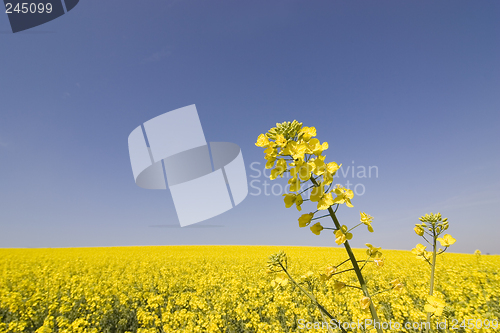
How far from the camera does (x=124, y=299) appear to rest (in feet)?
23.6

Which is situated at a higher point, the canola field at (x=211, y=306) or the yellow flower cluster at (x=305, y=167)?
the yellow flower cluster at (x=305, y=167)

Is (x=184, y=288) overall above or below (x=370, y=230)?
below

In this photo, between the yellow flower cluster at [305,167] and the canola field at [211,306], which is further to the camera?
the canola field at [211,306]

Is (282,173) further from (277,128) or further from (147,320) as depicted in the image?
(147,320)

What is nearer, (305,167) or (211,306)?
(305,167)

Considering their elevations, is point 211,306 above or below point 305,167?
below

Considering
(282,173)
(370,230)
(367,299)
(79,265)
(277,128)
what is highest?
(277,128)

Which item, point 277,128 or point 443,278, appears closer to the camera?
point 277,128

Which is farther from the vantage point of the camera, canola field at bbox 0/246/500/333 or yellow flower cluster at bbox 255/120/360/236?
canola field at bbox 0/246/500/333

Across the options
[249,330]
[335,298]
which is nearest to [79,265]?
[249,330]

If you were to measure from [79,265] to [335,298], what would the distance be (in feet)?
50.4

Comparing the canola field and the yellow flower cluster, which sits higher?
the yellow flower cluster

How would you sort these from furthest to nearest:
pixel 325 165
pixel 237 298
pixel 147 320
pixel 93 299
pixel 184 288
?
pixel 184 288
pixel 237 298
pixel 93 299
pixel 147 320
pixel 325 165

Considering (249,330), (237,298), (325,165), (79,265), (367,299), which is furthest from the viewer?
(79,265)
